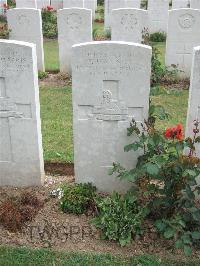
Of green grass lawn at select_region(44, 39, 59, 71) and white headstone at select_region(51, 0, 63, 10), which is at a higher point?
white headstone at select_region(51, 0, 63, 10)

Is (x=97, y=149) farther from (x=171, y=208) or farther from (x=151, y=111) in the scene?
(x=171, y=208)

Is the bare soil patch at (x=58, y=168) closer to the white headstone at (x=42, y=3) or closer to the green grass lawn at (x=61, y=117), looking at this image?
the green grass lawn at (x=61, y=117)

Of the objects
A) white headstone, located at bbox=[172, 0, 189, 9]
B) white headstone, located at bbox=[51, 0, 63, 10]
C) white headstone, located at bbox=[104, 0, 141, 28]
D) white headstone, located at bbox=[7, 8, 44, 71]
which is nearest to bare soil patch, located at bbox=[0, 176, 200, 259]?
white headstone, located at bbox=[7, 8, 44, 71]

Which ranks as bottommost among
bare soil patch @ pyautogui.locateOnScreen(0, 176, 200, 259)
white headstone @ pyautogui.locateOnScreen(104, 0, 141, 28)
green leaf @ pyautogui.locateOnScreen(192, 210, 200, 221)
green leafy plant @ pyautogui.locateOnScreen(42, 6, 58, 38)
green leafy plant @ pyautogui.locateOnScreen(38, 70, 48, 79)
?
bare soil patch @ pyautogui.locateOnScreen(0, 176, 200, 259)

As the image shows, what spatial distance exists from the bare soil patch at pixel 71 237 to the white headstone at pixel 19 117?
0.70 meters

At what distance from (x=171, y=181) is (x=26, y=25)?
23.9 feet

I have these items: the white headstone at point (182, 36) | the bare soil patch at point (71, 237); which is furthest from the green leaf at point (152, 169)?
the white headstone at point (182, 36)

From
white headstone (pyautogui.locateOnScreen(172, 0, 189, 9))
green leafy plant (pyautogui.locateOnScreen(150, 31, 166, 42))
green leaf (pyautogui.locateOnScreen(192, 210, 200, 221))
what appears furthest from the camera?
white headstone (pyautogui.locateOnScreen(172, 0, 189, 9))

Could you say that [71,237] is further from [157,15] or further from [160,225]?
[157,15]

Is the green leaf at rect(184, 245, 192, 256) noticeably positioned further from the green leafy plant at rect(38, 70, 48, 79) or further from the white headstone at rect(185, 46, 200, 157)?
the green leafy plant at rect(38, 70, 48, 79)

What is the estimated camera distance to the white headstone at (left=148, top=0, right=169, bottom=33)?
15.1 metres

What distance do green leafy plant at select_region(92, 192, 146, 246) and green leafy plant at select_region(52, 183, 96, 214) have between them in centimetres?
27

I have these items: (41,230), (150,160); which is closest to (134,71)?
(150,160)

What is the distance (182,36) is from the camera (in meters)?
10.0
